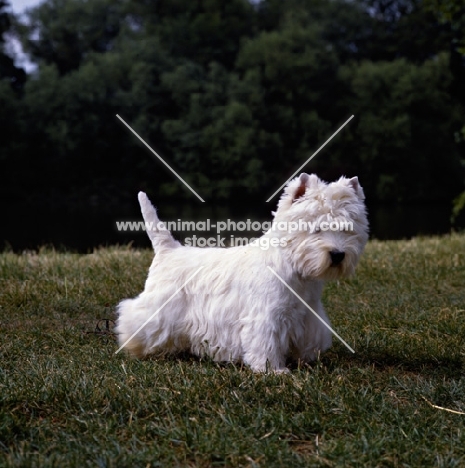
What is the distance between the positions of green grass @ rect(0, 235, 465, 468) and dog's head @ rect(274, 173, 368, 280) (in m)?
0.62

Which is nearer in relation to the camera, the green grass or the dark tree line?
the green grass

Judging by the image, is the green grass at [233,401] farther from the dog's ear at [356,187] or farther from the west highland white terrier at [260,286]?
the dog's ear at [356,187]

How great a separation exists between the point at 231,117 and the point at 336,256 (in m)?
23.7

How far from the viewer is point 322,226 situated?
3.74 meters

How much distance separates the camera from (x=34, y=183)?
87.5ft

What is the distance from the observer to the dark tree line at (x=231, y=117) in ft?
86.5

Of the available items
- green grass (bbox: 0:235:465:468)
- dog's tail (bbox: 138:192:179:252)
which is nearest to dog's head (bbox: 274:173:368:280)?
green grass (bbox: 0:235:465:468)

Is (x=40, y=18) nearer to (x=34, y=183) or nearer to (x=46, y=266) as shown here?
(x=34, y=183)

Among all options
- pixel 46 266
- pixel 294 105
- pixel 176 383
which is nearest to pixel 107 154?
pixel 294 105

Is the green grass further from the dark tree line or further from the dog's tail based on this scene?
the dark tree line

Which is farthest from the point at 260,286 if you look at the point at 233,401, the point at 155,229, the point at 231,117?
the point at 231,117

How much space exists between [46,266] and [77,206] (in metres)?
19.6

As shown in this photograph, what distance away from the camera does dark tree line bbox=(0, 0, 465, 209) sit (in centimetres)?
2638

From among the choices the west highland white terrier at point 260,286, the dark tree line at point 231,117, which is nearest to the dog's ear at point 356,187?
the west highland white terrier at point 260,286
